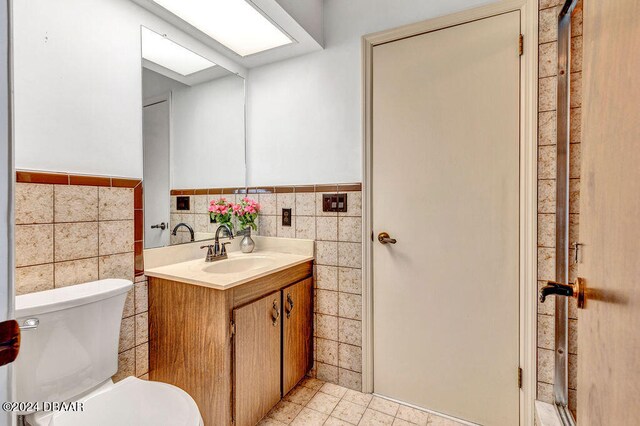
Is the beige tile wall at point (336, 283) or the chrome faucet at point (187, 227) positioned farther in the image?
the beige tile wall at point (336, 283)

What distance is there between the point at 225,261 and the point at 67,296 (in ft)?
2.50

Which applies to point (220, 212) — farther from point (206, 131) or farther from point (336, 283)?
point (336, 283)

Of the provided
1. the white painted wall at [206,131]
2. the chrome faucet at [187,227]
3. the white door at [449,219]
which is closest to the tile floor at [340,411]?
the white door at [449,219]

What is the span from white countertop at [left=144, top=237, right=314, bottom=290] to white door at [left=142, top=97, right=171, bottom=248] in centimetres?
9

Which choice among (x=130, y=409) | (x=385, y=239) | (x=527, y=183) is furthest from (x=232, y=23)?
(x=130, y=409)

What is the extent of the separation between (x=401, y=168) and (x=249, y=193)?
109cm

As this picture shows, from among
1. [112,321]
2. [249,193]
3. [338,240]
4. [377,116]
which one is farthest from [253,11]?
[112,321]

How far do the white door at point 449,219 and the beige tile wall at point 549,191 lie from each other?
0.10 meters

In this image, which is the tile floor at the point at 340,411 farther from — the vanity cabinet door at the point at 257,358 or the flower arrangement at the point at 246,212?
the flower arrangement at the point at 246,212

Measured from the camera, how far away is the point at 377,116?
5.42 feet

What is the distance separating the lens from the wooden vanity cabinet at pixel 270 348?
51.1 inches

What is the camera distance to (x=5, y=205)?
356 mm

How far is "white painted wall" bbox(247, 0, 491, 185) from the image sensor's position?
1.65 m

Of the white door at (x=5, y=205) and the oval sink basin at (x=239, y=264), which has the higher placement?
the white door at (x=5, y=205)
